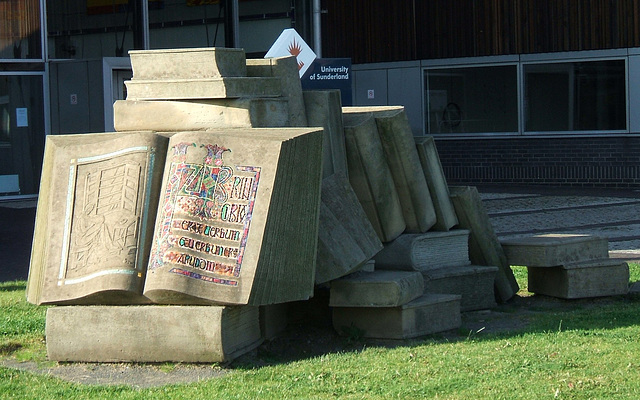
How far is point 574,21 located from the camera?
20.4 m

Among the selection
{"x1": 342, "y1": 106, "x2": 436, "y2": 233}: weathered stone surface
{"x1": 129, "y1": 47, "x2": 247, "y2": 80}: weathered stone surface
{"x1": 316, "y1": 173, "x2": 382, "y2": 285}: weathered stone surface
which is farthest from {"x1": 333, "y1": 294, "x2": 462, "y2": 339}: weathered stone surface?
{"x1": 129, "y1": 47, "x2": 247, "y2": 80}: weathered stone surface

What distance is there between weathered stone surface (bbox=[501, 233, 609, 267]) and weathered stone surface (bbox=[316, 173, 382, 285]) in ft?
5.48

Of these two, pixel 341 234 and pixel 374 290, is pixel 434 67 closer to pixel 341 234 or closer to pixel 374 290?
pixel 341 234

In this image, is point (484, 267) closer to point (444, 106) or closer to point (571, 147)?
point (571, 147)

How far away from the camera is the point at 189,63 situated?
273 inches

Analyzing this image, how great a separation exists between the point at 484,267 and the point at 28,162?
1297cm

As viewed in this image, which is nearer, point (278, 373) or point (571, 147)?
point (278, 373)

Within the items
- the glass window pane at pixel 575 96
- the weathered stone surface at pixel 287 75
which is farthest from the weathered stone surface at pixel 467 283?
the glass window pane at pixel 575 96

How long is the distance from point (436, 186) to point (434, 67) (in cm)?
1478

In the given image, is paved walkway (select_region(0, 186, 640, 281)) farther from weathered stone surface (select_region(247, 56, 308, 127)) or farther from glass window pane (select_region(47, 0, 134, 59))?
weathered stone surface (select_region(247, 56, 308, 127))

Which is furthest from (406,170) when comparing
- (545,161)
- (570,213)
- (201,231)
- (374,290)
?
(545,161)

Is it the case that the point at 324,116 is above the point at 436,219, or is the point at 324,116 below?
above

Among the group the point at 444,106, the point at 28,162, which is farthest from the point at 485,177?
the point at 28,162

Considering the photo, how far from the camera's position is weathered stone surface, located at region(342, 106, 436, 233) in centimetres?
780
